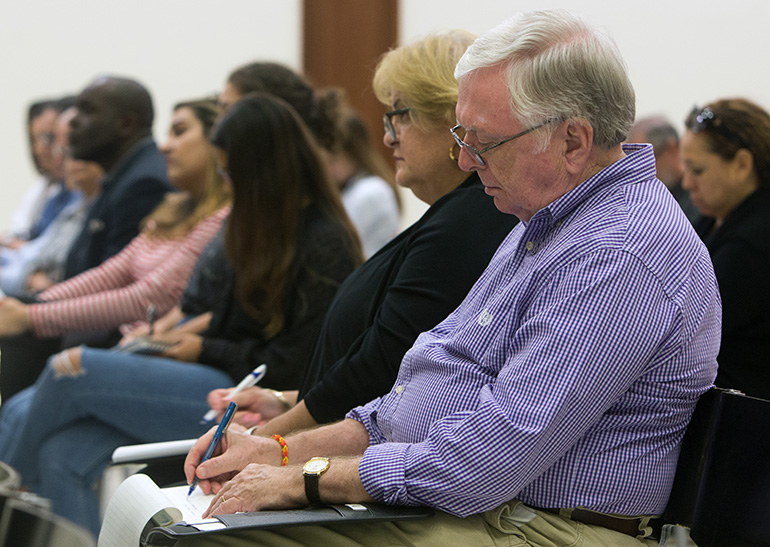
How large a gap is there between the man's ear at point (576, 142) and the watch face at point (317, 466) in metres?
0.56

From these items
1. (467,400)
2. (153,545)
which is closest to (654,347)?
(467,400)

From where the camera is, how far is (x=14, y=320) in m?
3.08

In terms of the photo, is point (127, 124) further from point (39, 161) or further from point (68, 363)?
point (39, 161)

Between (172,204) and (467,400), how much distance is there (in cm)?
216

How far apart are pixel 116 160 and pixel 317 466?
2783 millimetres

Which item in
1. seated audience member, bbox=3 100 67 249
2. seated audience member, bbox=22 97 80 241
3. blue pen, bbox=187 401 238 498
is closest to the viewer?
blue pen, bbox=187 401 238 498

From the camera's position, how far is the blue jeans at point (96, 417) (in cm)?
238

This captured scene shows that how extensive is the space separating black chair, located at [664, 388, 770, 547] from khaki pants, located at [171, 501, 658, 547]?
141mm

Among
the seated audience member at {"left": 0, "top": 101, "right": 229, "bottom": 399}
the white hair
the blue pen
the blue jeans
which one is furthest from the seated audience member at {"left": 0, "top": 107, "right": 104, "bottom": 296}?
the white hair

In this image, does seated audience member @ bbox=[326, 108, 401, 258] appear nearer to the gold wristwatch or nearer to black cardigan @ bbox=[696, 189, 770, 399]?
black cardigan @ bbox=[696, 189, 770, 399]

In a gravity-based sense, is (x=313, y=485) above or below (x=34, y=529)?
below

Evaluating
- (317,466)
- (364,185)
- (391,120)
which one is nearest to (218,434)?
(317,466)

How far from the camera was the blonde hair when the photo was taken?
179cm

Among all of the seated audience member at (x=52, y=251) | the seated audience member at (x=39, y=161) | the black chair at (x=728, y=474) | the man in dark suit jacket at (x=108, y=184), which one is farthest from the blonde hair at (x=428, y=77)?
the seated audience member at (x=39, y=161)
